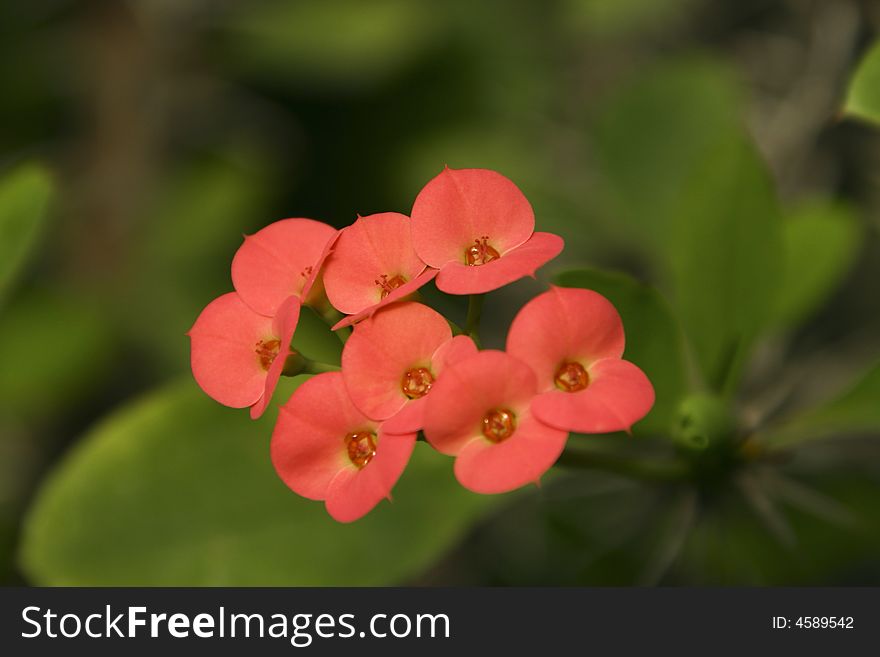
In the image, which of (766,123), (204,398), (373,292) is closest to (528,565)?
(204,398)

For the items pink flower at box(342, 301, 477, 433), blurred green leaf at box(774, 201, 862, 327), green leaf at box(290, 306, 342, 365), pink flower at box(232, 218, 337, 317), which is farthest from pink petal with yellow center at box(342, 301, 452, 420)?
blurred green leaf at box(774, 201, 862, 327)

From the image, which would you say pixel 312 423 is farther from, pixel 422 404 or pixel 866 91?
pixel 866 91

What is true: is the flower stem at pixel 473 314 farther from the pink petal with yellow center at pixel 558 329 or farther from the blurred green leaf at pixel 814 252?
the blurred green leaf at pixel 814 252

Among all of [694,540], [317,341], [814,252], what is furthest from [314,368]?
[814,252]

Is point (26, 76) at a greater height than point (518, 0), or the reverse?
point (518, 0)

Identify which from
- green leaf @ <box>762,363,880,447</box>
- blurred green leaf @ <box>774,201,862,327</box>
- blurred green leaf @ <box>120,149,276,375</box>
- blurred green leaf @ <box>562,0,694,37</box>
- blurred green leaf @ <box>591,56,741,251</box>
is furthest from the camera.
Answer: blurred green leaf @ <box>120,149,276,375</box>

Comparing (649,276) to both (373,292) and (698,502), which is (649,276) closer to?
(698,502)

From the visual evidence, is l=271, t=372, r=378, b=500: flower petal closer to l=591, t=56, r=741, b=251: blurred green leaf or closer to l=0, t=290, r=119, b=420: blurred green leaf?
l=591, t=56, r=741, b=251: blurred green leaf
